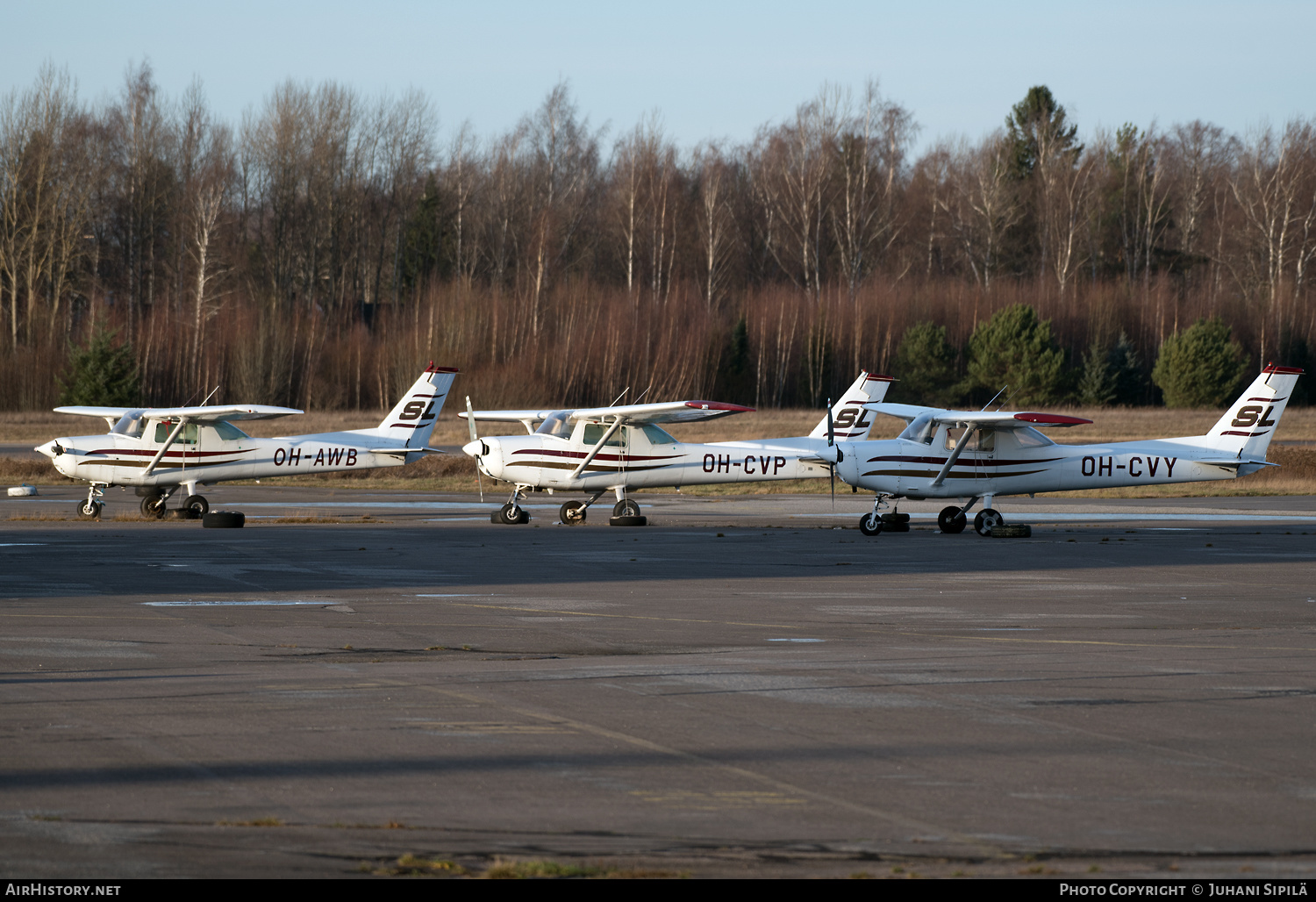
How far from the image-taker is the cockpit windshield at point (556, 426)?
26734 mm

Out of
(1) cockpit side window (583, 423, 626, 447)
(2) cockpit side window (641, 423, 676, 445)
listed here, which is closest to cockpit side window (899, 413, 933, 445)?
(2) cockpit side window (641, 423, 676, 445)

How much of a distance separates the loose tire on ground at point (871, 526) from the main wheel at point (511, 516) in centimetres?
653

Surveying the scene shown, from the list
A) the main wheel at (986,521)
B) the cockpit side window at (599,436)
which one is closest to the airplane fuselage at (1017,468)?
the main wheel at (986,521)

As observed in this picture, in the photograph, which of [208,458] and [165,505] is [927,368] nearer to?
[208,458]

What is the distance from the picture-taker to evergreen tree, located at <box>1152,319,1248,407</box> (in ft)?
216

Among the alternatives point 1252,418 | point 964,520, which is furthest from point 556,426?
point 1252,418

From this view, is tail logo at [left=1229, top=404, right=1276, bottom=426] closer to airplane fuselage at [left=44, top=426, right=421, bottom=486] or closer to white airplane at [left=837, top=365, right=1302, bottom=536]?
white airplane at [left=837, top=365, right=1302, bottom=536]

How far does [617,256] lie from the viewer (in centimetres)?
7888

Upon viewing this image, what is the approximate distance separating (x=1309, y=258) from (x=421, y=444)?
69.3 metres

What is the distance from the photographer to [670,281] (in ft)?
244

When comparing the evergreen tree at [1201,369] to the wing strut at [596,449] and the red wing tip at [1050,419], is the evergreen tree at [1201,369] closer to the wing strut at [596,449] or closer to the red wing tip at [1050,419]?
the red wing tip at [1050,419]

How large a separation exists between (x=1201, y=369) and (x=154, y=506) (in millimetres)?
54395
